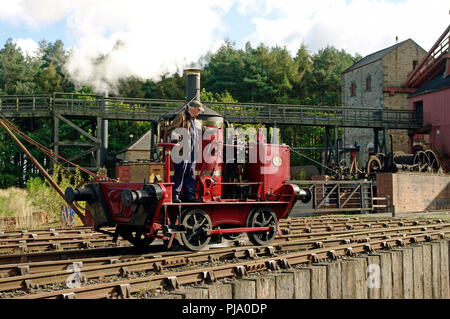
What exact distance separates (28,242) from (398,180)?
61.0 feet

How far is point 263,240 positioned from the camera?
9.56 metres

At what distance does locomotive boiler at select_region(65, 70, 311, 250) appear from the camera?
7836mm

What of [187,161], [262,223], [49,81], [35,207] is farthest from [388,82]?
[187,161]

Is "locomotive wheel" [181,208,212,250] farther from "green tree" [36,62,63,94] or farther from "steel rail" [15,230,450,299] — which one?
"green tree" [36,62,63,94]

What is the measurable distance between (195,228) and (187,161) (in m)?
1.15

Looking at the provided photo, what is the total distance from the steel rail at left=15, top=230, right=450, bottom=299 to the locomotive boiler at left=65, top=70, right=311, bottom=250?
1387 millimetres

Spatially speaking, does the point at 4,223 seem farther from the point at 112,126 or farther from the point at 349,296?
the point at 112,126

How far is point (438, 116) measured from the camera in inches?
1379

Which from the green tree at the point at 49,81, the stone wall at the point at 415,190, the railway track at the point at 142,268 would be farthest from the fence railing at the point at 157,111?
the green tree at the point at 49,81

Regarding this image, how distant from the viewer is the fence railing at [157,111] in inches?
1150

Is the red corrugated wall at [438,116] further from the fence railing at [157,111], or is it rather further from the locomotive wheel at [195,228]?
the locomotive wheel at [195,228]

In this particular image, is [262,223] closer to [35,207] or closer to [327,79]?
[35,207]

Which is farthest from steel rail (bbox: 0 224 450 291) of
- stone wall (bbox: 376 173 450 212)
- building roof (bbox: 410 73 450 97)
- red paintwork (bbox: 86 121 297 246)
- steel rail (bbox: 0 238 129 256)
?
building roof (bbox: 410 73 450 97)

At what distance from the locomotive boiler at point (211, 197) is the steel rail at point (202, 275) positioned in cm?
139
